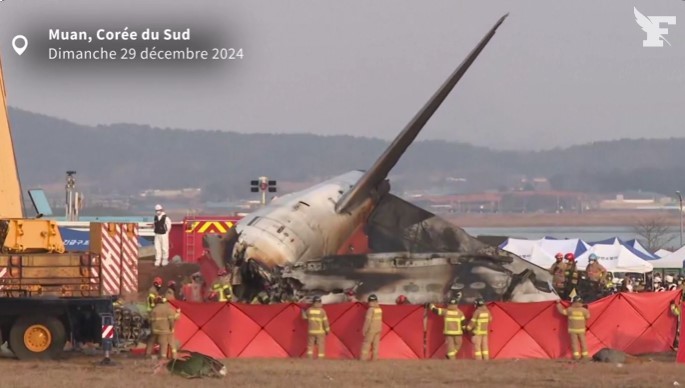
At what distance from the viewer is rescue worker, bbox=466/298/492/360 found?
2350 centimetres

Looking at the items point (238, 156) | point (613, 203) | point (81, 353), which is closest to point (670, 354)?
point (81, 353)

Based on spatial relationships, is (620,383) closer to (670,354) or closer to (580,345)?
(580,345)

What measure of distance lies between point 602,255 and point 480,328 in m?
26.2

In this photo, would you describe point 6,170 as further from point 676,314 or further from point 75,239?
point 75,239

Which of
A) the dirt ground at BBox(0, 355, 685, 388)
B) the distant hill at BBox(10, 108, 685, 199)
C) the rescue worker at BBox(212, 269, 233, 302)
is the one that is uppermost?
the distant hill at BBox(10, 108, 685, 199)

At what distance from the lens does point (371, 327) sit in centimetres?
2333

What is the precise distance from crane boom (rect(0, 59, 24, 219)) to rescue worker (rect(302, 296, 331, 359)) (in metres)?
6.54

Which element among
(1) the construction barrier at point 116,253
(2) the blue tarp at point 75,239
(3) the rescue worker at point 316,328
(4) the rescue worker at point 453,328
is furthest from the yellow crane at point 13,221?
(2) the blue tarp at point 75,239

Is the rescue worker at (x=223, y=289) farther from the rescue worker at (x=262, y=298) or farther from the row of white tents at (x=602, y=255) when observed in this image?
the row of white tents at (x=602, y=255)

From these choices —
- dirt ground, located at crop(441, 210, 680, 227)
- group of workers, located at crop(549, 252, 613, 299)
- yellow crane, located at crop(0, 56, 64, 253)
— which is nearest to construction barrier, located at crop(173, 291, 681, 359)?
yellow crane, located at crop(0, 56, 64, 253)

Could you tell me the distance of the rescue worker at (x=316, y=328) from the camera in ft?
77.1

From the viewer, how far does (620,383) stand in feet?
63.7

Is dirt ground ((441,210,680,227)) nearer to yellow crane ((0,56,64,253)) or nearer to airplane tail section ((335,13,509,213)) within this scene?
airplane tail section ((335,13,509,213))

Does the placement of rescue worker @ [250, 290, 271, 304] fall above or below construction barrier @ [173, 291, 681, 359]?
above
